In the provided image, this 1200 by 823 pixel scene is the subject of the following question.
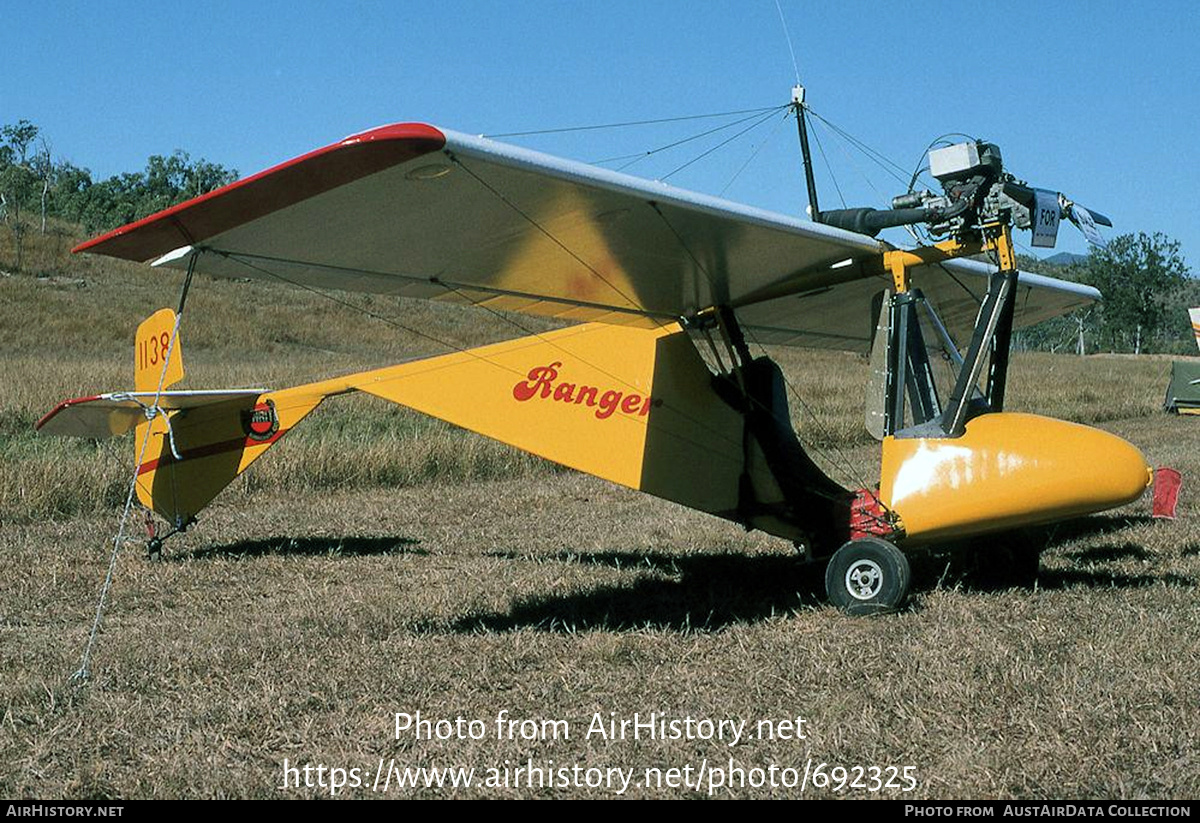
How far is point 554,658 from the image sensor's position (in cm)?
527

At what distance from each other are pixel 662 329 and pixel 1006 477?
2579mm

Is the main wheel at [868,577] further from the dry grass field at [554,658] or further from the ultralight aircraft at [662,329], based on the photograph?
the dry grass field at [554,658]

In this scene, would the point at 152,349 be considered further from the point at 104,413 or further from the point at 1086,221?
the point at 1086,221

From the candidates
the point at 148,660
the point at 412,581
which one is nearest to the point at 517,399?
→ the point at 412,581

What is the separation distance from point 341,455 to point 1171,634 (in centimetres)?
944

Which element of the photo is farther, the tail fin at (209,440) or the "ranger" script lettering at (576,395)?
the tail fin at (209,440)

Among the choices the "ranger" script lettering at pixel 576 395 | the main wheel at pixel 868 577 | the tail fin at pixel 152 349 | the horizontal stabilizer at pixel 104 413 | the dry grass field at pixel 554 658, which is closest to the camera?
the dry grass field at pixel 554 658

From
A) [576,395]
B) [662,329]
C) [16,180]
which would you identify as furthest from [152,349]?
[16,180]

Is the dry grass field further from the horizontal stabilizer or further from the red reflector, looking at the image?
the horizontal stabilizer

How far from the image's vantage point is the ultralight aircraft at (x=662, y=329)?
5055 mm

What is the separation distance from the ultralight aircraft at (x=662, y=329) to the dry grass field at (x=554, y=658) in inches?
24.6

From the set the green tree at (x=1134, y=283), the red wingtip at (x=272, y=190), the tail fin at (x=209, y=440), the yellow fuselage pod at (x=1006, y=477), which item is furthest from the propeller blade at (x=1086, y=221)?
the green tree at (x=1134, y=283)

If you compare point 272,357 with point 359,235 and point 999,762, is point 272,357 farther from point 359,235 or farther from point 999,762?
→ point 999,762

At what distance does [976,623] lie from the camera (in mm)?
5719
